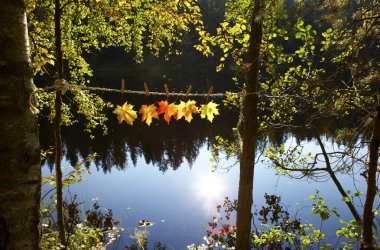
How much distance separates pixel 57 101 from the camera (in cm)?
502

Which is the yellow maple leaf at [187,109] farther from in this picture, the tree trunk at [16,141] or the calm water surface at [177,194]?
the calm water surface at [177,194]

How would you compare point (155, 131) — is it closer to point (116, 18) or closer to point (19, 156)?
point (116, 18)

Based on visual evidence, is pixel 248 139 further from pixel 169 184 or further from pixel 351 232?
pixel 169 184

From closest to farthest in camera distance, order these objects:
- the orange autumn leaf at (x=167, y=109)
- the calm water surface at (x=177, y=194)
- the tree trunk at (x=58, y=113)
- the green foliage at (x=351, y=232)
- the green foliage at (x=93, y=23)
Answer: the orange autumn leaf at (x=167, y=109) → the green foliage at (x=351, y=232) → the tree trunk at (x=58, y=113) → the green foliage at (x=93, y=23) → the calm water surface at (x=177, y=194)

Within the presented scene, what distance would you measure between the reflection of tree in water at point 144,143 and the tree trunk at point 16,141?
17295 mm

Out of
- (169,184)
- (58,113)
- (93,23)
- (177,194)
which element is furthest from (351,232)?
(169,184)

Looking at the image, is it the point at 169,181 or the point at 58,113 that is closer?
the point at 58,113

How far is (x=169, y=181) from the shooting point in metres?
17.2

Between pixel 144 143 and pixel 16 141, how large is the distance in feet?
70.1

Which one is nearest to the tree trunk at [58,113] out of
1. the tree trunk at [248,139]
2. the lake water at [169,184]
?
the tree trunk at [248,139]

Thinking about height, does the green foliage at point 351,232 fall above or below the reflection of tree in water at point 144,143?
above

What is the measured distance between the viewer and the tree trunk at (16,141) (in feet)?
4.18

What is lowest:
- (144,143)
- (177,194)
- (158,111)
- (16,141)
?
(177,194)

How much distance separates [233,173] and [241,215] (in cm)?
1197
